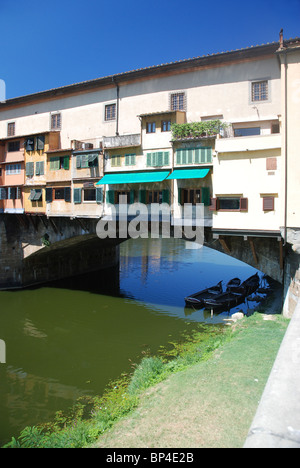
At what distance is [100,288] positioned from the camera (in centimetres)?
2800

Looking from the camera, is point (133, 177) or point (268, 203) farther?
point (133, 177)

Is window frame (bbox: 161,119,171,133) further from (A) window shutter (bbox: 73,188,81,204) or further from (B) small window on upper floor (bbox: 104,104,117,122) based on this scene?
(A) window shutter (bbox: 73,188,81,204)

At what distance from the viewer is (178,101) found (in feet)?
63.9

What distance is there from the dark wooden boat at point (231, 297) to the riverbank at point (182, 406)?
7.34 metres

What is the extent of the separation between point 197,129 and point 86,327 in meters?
12.8

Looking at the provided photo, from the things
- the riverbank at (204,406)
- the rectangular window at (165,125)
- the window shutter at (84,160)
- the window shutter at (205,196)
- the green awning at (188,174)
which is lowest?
the riverbank at (204,406)

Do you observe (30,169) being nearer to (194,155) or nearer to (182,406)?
(194,155)

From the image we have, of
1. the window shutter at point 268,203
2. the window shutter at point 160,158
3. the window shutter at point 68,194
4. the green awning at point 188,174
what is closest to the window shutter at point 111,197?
the window shutter at point 68,194

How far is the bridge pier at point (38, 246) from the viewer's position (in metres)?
24.8

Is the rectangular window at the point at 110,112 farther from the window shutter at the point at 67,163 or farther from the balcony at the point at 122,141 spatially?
the window shutter at the point at 67,163

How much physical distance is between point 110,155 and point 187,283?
12666 millimetres

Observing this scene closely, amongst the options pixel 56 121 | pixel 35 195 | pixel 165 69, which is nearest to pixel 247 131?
pixel 165 69

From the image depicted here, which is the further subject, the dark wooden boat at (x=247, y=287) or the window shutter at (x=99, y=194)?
the dark wooden boat at (x=247, y=287)

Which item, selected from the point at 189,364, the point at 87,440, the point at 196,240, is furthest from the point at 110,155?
the point at 87,440
